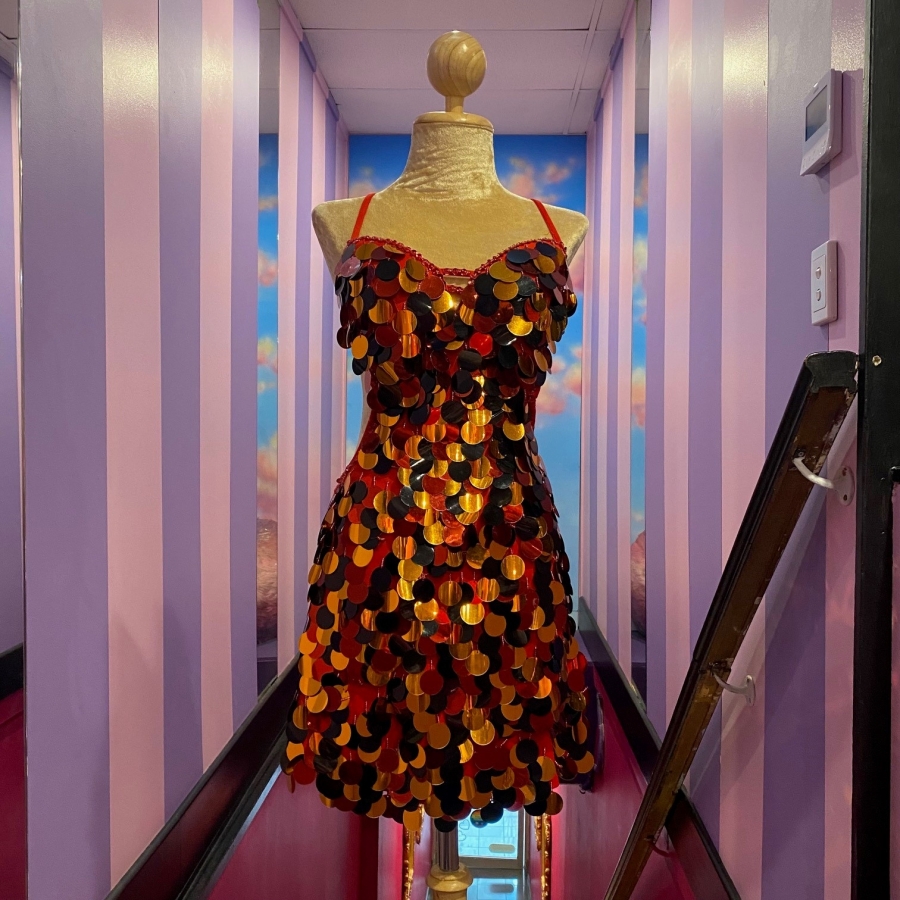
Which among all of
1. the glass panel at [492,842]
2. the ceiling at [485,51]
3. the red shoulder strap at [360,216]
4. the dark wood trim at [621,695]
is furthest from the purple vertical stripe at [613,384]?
the red shoulder strap at [360,216]

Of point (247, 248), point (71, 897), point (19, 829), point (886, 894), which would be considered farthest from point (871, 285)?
point (247, 248)

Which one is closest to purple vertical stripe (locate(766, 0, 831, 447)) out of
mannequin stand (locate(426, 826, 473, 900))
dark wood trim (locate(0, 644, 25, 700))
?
mannequin stand (locate(426, 826, 473, 900))

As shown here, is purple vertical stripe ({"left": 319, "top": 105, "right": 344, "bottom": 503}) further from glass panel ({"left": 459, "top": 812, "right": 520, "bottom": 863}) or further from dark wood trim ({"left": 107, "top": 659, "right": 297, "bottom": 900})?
glass panel ({"left": 459, "top": 812, "right": 520, "bottom": 863})

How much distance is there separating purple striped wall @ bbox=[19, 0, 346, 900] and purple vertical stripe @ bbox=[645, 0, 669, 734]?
1.05m

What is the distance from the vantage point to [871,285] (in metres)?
0.88

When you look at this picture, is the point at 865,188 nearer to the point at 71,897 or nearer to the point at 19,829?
the point at 19,829

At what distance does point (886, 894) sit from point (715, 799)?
67 centimetres

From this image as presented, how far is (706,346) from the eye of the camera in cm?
167

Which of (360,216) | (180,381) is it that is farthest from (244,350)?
(360,216)

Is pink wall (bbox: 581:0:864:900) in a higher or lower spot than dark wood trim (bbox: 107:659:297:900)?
higher

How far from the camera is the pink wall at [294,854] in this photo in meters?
1.78

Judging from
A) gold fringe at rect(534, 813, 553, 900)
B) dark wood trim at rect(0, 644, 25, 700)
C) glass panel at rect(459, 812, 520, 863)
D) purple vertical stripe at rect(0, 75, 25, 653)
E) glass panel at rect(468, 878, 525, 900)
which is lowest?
glass panel at rect(468, 878, 525, 900)

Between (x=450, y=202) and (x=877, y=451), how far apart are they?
808mm

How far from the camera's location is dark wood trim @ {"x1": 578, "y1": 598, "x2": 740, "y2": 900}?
4.63 feet
